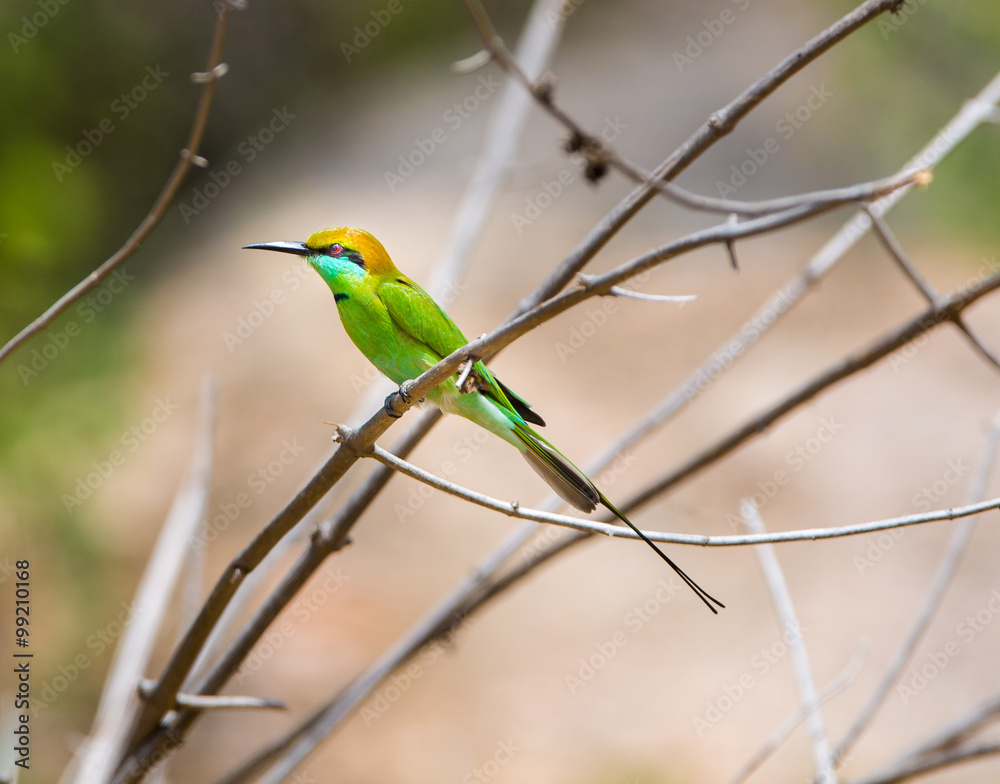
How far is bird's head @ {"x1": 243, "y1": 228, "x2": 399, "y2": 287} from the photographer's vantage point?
190cm

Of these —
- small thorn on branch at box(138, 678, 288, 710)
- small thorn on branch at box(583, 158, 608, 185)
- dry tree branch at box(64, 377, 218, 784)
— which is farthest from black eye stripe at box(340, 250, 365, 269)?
small thorn on branch at box(138, 678, 288, 710)

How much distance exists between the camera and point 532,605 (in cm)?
414

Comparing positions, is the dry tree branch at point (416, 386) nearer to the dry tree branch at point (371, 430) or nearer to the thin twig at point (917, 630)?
the dry tree branch at point (371, 430)

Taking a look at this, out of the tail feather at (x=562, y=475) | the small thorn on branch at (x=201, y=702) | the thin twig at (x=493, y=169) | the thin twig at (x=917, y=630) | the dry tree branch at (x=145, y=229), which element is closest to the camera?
the dry tree branch at (x=145, y=229)

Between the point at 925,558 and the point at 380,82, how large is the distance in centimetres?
518

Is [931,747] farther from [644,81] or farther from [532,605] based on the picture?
[644,81]

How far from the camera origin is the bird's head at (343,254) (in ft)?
6.23

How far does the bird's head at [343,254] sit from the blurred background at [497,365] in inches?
29.5

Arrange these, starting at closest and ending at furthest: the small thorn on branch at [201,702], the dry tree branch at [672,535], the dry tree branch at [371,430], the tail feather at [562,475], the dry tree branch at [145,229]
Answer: the dry tree branch at [371,430]
the dry tree branch at [672,535]
the dry tree branch at [145,229]
the small thorn on branch at [201,702]
the tail feather at [562,475]

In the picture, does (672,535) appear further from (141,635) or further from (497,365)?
(497,365)

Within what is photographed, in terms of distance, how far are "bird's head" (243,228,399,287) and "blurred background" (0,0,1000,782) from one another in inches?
29.5

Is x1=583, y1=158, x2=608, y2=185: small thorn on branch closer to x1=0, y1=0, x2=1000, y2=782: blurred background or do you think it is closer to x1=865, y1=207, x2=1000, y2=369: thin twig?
x1=0, y1=0, x2=1000, y2=782: blurred background

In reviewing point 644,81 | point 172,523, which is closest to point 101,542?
point 172,523

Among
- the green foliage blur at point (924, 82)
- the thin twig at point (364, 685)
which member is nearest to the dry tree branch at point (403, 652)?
the thin twig at point (364, 685)
